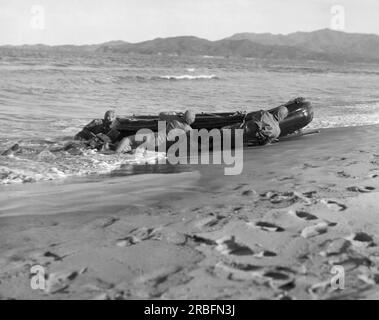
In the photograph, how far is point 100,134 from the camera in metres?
9.12

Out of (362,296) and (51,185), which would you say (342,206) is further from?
(51,185)

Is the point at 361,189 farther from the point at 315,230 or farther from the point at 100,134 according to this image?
the point at 100,134

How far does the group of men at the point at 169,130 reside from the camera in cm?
870

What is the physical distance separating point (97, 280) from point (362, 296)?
5.39 ft

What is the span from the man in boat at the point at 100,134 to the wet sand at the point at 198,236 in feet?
8.16

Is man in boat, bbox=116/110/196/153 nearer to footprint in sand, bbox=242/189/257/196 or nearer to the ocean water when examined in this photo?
the ocean water

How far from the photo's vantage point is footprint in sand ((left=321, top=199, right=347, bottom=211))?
4.42m

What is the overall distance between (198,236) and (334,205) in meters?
1.41

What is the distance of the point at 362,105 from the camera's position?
17328 mm

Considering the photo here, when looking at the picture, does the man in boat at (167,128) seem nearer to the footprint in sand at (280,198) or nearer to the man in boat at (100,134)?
the man in boat at (100,134)

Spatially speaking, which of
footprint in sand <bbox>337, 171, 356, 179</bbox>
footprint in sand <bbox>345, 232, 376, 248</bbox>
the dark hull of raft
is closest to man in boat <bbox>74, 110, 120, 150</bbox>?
the dark hull of raft

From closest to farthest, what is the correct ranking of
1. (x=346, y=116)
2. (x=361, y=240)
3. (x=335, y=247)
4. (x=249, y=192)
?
(x=335, y=247), (x=361, y=240), (x=249, y=192), (x=346, y=116)

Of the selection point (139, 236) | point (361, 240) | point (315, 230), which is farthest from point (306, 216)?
point (139, 236)

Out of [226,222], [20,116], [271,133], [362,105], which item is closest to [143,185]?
[226,222]
